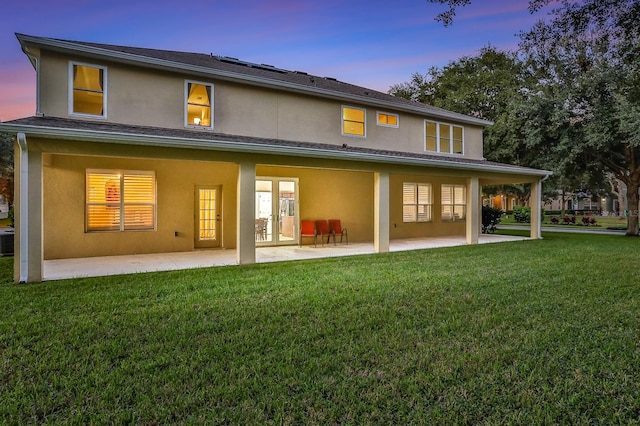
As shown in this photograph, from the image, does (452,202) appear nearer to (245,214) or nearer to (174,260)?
(245,214)

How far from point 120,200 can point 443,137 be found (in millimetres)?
11908

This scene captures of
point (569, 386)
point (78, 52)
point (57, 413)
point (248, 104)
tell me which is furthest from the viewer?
point (248, 104)

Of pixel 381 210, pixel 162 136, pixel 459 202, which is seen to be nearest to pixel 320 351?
pixel 162 136

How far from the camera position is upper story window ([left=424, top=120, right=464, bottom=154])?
1427 centimetres

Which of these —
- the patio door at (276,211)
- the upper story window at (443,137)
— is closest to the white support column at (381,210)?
the patio door at (276,211)

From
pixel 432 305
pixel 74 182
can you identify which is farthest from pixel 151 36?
pixel 432 305

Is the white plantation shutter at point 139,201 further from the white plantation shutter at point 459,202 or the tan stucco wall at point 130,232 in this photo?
the white plantation shutter at point 459,202

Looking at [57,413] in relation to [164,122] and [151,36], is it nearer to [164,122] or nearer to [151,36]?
[164,122]

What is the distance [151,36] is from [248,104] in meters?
9.73

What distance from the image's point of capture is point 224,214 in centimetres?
1136

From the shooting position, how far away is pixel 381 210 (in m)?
10.5

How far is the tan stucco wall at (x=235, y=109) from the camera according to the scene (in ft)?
28.1

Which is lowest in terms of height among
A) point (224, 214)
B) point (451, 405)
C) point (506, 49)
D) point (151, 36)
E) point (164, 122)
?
point (451, 405)

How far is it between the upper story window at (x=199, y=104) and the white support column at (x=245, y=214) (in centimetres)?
262
